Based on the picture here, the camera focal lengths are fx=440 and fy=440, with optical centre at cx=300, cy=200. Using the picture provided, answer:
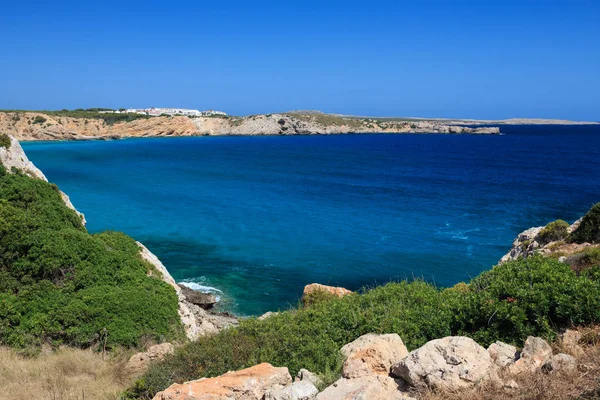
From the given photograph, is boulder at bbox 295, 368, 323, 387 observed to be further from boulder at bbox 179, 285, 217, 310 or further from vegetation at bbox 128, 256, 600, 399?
boulder at bbox 179, 285, 217, 310

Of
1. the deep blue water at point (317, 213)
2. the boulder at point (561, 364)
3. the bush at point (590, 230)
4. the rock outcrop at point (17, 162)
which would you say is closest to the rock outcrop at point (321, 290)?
the deep blue water at point (317, 213)

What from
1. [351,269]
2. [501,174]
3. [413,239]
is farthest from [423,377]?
[501,174]

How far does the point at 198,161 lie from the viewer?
78.9 metres

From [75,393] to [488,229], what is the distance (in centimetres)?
3084

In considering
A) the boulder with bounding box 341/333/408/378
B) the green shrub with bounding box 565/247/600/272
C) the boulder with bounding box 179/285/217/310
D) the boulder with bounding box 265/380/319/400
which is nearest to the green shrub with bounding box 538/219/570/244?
the green shrub with bounding box 565/247/600/272

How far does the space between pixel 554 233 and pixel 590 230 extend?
156 cm

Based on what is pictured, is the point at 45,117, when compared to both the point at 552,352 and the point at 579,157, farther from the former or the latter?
the point at 552,352

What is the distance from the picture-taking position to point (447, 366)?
5867 mm

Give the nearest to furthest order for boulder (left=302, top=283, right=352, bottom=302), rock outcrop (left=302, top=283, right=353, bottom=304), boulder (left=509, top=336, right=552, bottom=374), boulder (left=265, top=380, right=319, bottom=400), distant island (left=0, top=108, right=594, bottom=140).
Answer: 1. boulder (left=265, top=380, right=319, bottom=400)
2. boulder (left=509, top=336, right=552, bottom=374)
3. rock outcrop (left=302, top=283, right=353, bottom=304)
4. boulder (left=302, top=283, right=352, bottom=302)
5. distant island (left=0, top=108, right=594, bottom=140)

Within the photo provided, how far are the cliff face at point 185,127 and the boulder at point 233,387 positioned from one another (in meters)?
123

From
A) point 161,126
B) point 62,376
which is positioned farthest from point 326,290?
point 161,126

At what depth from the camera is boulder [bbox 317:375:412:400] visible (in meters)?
5.41

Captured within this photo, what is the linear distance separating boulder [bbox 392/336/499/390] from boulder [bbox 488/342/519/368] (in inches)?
6.4

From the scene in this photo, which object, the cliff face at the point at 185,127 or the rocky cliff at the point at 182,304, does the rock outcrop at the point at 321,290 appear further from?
the cliff face at the point at 185,127
